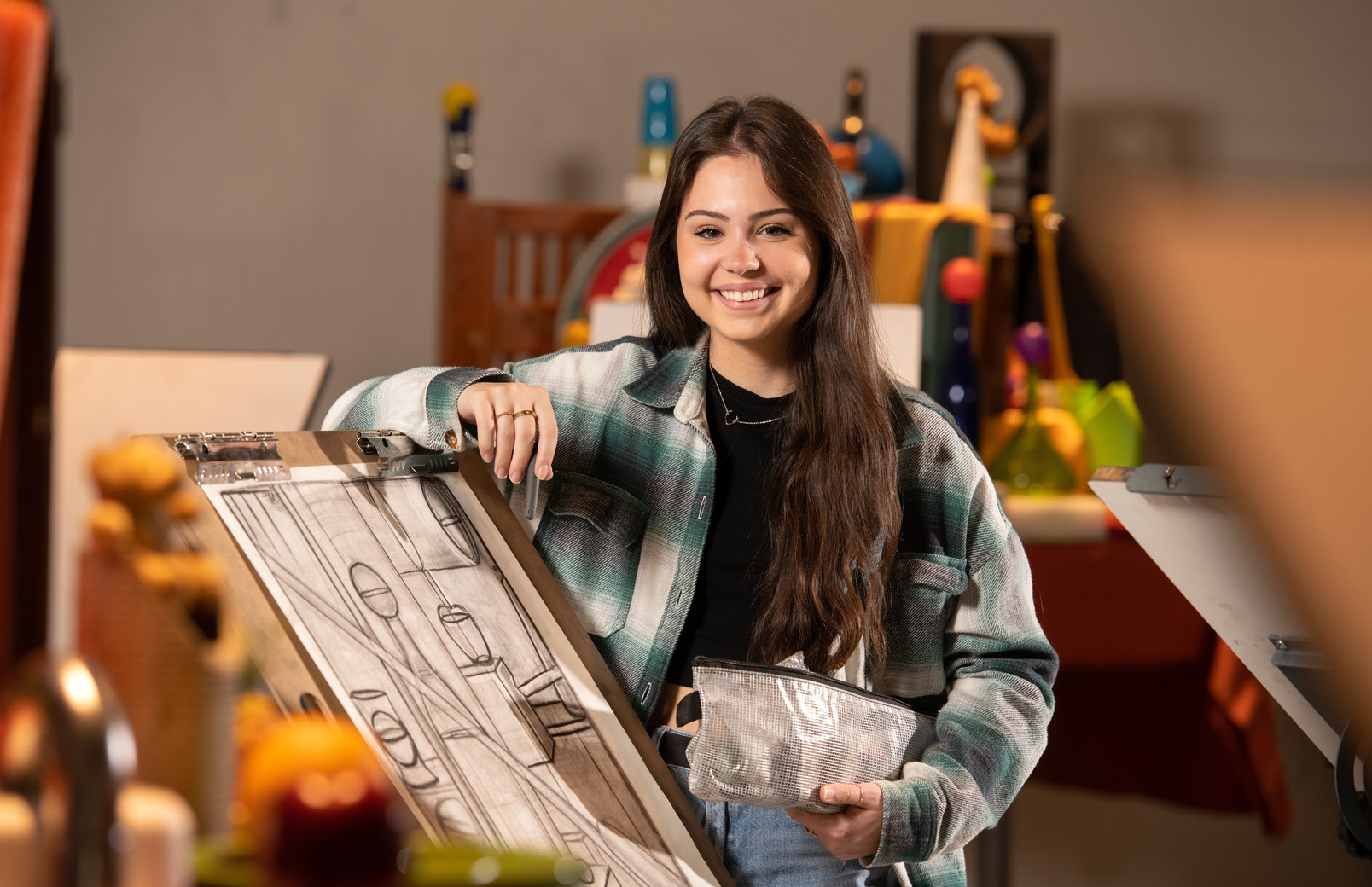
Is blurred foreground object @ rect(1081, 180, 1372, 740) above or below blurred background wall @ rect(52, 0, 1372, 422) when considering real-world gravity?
below

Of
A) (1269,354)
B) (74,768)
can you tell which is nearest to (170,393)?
(74,768)

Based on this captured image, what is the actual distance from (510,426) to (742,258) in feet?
0.94

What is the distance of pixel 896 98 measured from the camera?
349 cm

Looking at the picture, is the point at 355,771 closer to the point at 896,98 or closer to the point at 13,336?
the point at 13,336

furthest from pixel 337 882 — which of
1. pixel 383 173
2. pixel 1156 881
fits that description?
pixel 383 173

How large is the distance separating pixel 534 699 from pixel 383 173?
9.10ft

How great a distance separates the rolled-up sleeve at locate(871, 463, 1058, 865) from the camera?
0.95 metres

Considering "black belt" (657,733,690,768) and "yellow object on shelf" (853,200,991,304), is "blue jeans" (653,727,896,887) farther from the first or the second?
"yellow object on shelf" (853,200,991,304)

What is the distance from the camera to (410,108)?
3381 mm

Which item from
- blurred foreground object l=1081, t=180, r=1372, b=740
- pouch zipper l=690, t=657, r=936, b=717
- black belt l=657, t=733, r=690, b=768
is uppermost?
blurred foreground object l=1081, t=180, r=1372, b=740

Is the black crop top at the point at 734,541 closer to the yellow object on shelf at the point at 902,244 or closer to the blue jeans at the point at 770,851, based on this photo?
the blue jeans at the point at 770,851

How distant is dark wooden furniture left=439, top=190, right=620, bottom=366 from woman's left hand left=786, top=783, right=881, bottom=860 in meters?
1.86

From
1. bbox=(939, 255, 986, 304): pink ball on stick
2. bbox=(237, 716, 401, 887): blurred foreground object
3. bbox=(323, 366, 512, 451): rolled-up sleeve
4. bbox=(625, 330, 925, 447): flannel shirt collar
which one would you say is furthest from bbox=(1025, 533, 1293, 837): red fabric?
bbox=(237, 716, 401, 887): blurred foreground object

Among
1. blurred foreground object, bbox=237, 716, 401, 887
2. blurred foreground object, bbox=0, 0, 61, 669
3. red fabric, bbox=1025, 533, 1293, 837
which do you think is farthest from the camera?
red fabric, bbox=1025, 533, 1293, 837
